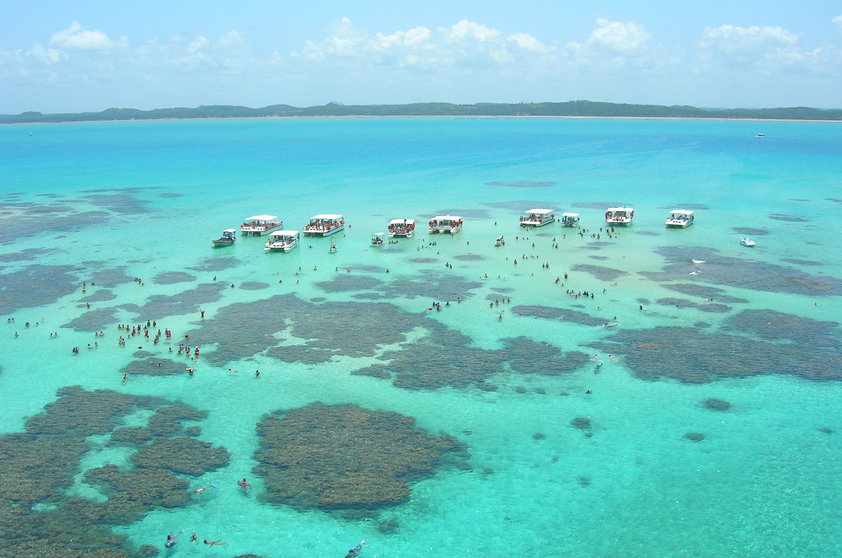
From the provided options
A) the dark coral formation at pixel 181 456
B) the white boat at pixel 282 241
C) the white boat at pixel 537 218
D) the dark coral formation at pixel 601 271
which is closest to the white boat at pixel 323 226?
the white boat at pixel 282 241

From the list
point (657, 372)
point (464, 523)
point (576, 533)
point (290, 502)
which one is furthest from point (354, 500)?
point (657, 372)

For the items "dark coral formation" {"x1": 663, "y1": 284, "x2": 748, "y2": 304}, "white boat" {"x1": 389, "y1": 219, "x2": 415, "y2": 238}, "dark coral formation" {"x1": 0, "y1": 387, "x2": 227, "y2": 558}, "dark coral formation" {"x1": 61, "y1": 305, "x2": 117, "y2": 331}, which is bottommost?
"dark coral formation" {"x1": 0, "y1": 387, "x2": 227, "y2": 558}

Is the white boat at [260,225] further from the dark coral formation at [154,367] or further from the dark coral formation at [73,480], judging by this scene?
the dark coral formation at [73,480]

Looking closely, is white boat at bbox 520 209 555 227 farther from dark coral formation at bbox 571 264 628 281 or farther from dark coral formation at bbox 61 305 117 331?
dark coral formation at bbox 61 305 117 331

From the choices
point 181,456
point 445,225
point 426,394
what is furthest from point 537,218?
point 181,456

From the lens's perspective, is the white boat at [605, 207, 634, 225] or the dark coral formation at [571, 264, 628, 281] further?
the white boat at [605, 207, 634, 225]

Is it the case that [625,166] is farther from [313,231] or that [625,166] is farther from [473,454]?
[473,454]

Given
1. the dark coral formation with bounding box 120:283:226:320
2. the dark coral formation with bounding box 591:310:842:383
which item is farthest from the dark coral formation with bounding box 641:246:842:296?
the dark coral formation with bounding box 120:283:226:320
